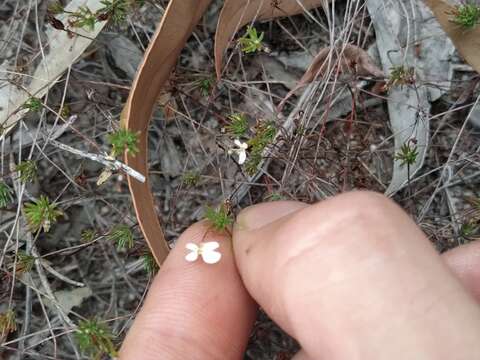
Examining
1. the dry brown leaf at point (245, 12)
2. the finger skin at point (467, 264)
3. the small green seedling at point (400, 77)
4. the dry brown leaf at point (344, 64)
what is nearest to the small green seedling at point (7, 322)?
the dry brown leaf at point (245, 12)

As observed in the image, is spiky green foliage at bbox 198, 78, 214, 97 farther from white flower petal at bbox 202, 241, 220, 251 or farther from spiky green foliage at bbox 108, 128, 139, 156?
white flower petal at bbox 202, 241, 220, 251

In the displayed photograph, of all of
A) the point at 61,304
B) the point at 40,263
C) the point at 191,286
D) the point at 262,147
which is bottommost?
the point at 61,304

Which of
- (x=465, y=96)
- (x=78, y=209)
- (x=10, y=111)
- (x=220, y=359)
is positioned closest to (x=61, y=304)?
(x=78, y=209)

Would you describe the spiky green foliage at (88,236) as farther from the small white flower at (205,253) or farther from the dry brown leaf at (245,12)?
the dry brown leaf at (245,12)

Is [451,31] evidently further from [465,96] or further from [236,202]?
[236,202]

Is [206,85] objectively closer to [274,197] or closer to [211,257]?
[274,197]

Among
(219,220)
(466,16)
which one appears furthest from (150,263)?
(466,16)
